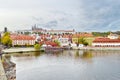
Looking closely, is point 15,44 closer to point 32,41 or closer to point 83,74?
point 32,41

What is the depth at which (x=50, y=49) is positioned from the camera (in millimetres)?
28719

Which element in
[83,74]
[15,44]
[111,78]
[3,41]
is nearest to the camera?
[111,78]

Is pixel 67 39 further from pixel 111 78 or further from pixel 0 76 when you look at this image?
pixel 0 76

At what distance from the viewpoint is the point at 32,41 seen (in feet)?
107

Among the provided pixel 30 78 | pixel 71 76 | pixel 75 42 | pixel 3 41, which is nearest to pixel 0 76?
pixel 30 78

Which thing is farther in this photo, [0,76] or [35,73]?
[35,73]

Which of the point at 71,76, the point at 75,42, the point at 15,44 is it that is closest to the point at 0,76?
the point at 71,76

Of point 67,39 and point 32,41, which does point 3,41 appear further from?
point 67,39

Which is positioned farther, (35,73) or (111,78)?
(35,73)

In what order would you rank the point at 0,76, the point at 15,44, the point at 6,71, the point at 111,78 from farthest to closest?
1. the point at 15,44
2. the point at 111,78
3. the point at 6,71
4. the point at 0,76

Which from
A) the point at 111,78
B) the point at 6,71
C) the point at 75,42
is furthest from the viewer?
the point at 75,42

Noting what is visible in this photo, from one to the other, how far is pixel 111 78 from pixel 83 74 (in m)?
1.42

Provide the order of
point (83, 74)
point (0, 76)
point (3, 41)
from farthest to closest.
A: point (3, 41) < point (83, 74) < point (0, 76)

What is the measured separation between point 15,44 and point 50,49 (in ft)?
15.5
